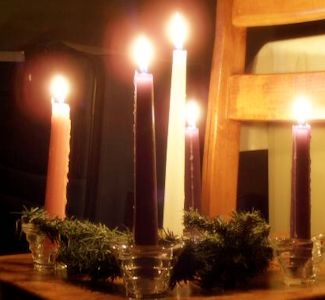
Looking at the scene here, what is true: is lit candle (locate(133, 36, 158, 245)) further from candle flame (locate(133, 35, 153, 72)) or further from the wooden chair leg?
the wooden chair leg

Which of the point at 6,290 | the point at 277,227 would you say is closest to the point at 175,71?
the point at 6,290

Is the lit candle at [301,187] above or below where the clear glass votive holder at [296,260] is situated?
above

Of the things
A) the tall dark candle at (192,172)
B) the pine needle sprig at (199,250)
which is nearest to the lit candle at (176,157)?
the pine needle sprig at (199,250)

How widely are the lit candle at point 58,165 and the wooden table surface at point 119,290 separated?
79 mm

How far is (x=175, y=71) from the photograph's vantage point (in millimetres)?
610

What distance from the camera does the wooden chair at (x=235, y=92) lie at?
883mm

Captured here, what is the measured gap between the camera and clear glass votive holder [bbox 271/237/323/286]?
0.53 metres

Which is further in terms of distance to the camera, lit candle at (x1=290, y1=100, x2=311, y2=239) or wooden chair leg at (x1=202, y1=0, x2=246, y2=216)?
wooden chair leg at (x1=202, y1=0, x2=246, y2=216)

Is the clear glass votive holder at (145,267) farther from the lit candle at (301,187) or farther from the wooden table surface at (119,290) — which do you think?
the lit candle at (301,187)

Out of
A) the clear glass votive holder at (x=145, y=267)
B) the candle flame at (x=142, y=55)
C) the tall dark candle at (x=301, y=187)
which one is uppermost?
the candle flame at (x=142, y=55)

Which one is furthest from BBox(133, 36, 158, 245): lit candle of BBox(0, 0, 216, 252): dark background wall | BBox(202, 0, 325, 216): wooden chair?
BBox(0, 0, 216, 252): dark background wall

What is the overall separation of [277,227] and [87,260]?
2.38 ft

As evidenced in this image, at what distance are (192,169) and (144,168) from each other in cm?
25

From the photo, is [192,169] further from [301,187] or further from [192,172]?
[301,187]
